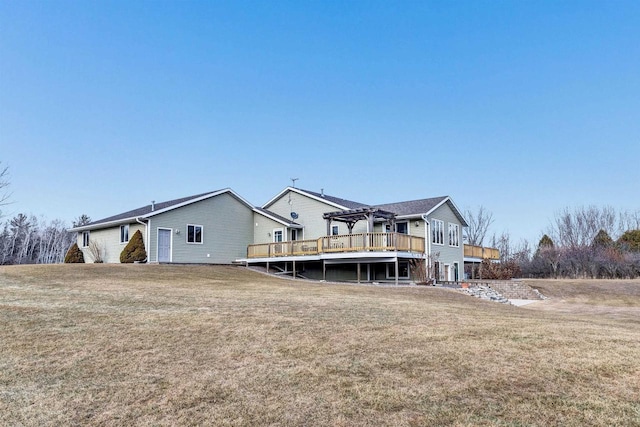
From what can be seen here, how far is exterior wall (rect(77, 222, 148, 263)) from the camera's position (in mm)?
25691

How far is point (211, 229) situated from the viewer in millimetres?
26500

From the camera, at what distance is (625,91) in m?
21.6

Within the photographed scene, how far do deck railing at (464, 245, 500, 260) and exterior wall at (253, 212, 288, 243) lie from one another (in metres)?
11.7

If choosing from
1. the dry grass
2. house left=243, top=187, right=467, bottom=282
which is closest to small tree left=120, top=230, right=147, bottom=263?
house left=243, top=187, right=467, bottom=282

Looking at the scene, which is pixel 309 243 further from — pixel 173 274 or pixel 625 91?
pixel 625 91

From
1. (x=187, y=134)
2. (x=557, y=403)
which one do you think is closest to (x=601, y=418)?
(x=557, y=403)

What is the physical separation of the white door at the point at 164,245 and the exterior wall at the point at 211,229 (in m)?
0.21

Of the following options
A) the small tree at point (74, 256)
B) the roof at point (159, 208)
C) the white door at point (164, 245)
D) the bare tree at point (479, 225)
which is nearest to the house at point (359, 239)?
the roof at point (159, 208)

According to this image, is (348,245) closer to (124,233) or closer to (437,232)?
(437,232)

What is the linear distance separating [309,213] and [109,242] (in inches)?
488

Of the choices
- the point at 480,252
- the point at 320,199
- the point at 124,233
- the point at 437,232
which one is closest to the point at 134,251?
the point at 124,233

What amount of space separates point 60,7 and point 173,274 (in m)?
12.8

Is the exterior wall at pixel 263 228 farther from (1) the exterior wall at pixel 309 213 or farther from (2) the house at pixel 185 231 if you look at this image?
(1) the exterior wall at pixel 309 213

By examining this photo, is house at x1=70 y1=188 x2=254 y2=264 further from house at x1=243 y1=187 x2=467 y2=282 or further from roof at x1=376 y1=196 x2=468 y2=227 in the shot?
roof at x1=376 y1=196 x2=468 y2=227
